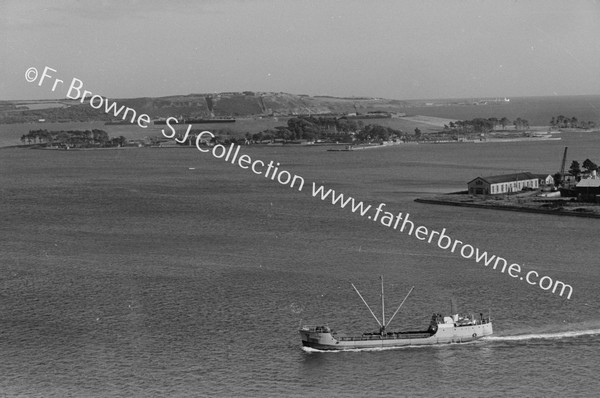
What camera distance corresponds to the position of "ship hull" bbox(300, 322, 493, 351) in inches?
275

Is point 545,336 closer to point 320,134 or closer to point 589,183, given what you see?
point 589,183

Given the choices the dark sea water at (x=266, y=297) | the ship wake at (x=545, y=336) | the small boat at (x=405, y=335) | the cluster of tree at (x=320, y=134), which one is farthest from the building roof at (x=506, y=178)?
the cluster of tree at (x=320, y=134)

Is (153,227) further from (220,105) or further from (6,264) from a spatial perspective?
(220,105)

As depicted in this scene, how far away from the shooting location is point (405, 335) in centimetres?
712

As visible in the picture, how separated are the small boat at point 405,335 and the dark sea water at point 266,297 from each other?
79 millimetres

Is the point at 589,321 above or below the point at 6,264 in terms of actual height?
above

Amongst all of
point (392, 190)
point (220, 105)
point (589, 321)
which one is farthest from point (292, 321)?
point (220, 105)

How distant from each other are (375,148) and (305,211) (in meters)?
21.6

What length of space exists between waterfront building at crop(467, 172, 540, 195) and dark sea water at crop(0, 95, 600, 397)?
1090mm

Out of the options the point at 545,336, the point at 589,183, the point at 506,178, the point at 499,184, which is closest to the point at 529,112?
the point at 506,178

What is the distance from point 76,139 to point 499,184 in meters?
29.3

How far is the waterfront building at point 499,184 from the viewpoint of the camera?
16125 mm

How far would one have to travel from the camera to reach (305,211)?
14.8 metres

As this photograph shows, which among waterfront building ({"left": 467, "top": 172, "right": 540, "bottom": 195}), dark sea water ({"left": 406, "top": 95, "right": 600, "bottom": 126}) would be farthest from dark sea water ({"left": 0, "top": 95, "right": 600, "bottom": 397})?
dark sea water ({"left": 406, "top": 95, "right": 600, "bottom": 126})
